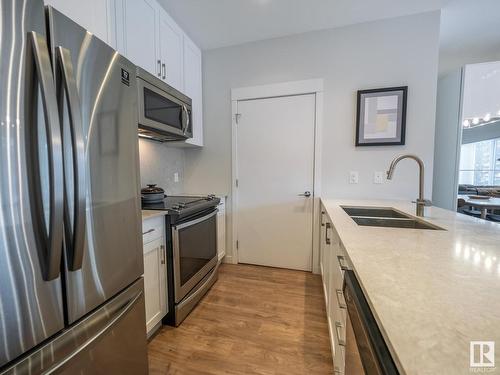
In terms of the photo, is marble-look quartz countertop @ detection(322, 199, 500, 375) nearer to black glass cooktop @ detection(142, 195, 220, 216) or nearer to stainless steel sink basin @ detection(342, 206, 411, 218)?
stainless steel sink basin @ detection(342, 206, 411, 218)

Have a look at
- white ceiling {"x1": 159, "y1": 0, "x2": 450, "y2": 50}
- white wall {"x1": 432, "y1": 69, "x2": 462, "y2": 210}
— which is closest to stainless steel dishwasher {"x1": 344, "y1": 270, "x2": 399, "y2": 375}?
white ceiling {"x1": 159, "y1": 0, "x2": 450, "y2": 50}

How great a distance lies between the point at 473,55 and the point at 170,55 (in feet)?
12.1

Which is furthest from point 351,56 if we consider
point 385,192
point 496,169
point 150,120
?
point 496,169

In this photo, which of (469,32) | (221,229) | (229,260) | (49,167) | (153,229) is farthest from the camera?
(229,260)

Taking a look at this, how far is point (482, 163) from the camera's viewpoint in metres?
3.58

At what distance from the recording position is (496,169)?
3.46 m

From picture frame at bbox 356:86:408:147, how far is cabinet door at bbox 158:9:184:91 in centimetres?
185

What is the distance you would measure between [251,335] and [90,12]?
2235 mm

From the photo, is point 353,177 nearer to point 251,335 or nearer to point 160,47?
point 251,335

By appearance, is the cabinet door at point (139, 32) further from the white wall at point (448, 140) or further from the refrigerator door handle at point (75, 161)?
the white wall at point (448, 140)

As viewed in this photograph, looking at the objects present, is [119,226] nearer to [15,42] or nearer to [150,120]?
[15,42]

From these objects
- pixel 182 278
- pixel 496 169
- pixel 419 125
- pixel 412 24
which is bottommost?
pixel 182 278

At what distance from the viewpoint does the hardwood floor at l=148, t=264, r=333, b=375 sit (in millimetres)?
1305

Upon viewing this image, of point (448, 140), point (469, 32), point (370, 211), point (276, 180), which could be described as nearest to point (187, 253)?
point (276, 180)
